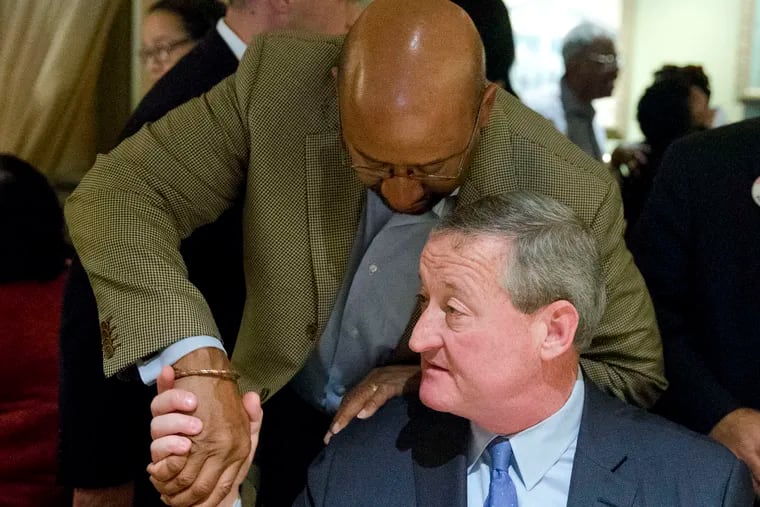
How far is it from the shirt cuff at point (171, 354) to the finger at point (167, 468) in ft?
0.50

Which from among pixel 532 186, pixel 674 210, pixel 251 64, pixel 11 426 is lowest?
pixel 11 426

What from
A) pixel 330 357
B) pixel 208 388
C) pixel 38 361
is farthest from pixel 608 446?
pixel 38 361

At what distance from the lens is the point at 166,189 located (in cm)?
156

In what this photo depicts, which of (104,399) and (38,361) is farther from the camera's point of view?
(38,361)

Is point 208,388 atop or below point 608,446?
atop

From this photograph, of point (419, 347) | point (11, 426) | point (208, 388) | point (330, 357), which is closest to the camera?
point (208, 388)

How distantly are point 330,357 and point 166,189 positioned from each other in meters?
0.44

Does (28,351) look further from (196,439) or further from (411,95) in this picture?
(411,95)

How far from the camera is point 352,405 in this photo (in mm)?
1659

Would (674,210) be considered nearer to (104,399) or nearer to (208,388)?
(208,388)

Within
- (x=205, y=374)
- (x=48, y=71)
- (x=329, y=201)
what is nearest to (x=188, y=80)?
(x=329, y=201)

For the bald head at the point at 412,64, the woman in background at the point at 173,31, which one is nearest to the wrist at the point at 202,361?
the bald head at the point at 412,64

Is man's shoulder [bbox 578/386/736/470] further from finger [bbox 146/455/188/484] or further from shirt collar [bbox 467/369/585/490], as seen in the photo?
finger [bbox 146/455/188/484]

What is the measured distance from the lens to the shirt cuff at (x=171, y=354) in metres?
1.36
